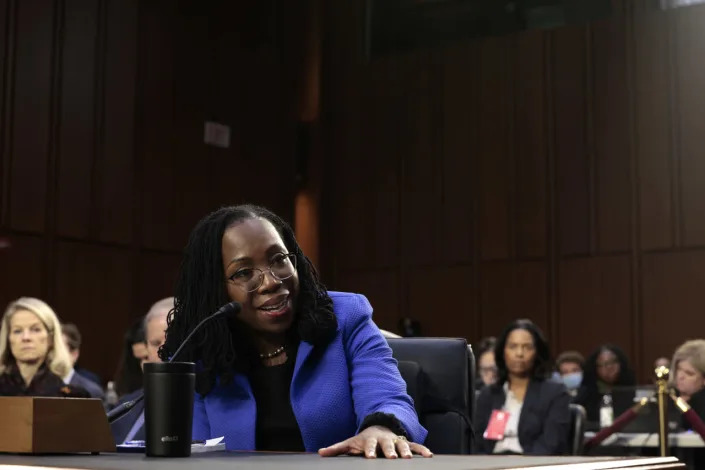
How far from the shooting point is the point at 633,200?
10289mm

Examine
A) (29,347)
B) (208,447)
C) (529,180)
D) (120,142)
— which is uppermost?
(120,142)

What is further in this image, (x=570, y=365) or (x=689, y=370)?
(x=570, y=365)

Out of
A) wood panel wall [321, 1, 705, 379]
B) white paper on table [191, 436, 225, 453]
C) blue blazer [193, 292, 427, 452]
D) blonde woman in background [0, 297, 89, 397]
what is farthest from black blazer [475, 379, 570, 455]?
wood panel wall [321, 1, 705, 379]

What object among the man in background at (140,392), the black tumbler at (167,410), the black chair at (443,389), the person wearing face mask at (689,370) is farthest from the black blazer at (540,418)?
the black tumbler at (167,410)

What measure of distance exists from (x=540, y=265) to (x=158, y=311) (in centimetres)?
751

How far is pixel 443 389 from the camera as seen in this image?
254 centimetres

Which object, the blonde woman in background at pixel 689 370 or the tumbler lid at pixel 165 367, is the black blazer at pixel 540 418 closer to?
the blonde woman in background at pixel 689 370

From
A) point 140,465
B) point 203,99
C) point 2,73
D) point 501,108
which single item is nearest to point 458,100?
point 501,108

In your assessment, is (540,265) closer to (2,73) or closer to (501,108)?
(501,108)

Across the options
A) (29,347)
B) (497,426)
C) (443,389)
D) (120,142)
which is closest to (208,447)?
(443,389)

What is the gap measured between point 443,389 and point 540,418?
3362 mm

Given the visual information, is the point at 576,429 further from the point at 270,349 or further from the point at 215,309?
the point at 215,309

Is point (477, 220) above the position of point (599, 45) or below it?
below

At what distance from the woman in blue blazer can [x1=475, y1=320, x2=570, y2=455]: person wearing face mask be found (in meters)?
3.46
